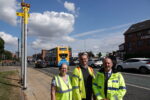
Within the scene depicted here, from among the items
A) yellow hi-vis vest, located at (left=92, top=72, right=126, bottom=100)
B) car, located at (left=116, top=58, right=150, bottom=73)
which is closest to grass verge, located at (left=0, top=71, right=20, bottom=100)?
yellow hi-vis vest, located at (left=92, top=72, right=126, bottom=100)

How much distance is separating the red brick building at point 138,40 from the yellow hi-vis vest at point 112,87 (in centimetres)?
4215

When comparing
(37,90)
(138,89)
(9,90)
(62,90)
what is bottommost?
(138,89)

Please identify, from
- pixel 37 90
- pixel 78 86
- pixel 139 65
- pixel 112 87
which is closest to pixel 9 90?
pixel 37 90

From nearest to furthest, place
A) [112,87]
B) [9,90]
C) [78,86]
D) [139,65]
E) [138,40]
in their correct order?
[112,87]
[78,86]
[9,90]
[139,65]
[138,40]

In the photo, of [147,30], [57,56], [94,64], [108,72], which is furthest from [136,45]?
[108,72]

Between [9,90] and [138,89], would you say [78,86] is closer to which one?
[9,90]

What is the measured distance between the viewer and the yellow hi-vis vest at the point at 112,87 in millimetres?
3014

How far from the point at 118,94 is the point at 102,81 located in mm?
363

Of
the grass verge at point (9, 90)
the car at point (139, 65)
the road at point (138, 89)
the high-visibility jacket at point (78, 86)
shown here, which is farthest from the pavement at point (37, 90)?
the car at point (139, 65)

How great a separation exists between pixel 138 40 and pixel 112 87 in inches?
1958

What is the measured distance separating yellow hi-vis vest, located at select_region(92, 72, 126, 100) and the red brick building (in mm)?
42153

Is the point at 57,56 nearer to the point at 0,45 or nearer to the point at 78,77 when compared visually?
the point at 78,77

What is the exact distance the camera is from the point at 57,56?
31.0 meters

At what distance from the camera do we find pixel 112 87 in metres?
3.02
